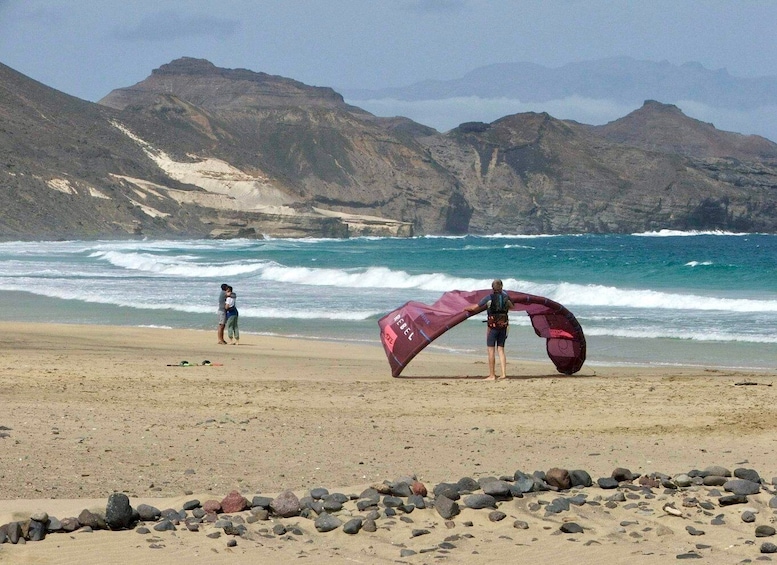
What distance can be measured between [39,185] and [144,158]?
93.9 ft

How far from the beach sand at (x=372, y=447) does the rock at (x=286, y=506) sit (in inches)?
2.1

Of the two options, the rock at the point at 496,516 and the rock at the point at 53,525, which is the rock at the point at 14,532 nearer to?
the rock at the point at 53,525

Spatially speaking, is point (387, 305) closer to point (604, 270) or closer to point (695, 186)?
point (604, 270)

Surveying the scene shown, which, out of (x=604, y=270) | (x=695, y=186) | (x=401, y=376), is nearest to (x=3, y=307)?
(x=401, y=376)

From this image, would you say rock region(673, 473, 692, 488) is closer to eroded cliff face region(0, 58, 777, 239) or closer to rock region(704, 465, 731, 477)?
rock region(704, 465, 731, 477)

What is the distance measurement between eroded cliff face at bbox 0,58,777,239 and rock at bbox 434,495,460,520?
95.2 meters

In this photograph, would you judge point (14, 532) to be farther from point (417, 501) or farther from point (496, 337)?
point (496, 337)

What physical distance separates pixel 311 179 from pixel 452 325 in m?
160

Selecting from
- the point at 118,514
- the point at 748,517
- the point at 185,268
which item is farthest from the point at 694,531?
the point at 185,268

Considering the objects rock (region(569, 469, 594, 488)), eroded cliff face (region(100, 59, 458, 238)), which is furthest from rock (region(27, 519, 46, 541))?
eroded cliff face (region(100, 59, 458, 238))

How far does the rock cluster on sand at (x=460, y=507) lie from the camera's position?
5.50 m

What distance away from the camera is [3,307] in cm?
2656

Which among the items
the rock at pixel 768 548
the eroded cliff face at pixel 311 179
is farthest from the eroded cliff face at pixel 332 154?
the rock at pixel 768 548

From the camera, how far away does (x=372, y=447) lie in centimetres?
802
